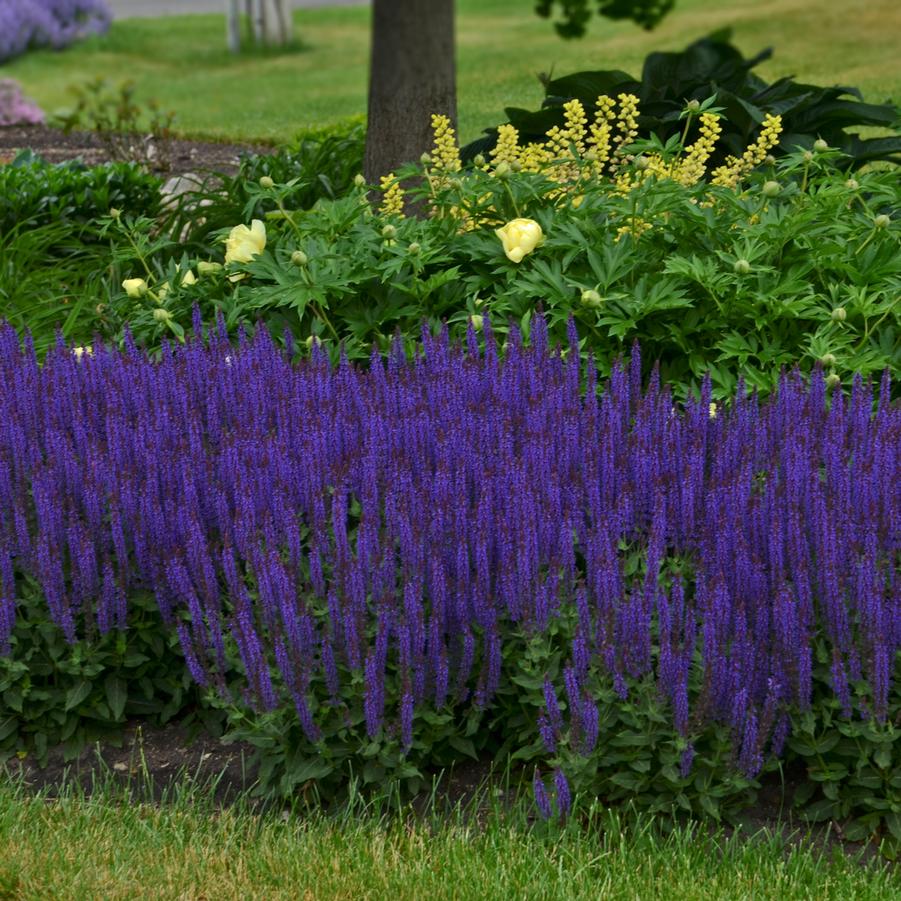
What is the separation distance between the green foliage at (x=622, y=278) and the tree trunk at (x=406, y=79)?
5.62 feet

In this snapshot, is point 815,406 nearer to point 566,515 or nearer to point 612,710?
point 566,515

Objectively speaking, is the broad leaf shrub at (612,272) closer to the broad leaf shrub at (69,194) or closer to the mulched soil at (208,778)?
the mulched soil at (208,778)

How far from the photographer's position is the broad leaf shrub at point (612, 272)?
5324 millimetres

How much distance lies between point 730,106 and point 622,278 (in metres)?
2.21

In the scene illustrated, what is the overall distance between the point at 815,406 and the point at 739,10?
18.5 meters

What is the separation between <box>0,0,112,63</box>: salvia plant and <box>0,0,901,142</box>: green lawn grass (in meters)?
0.38

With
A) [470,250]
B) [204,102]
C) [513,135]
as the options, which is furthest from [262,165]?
[204,102]

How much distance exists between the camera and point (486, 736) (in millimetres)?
3977

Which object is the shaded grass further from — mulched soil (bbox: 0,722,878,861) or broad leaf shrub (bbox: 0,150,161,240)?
broad leaf shrub (bbox: 0,150,161,240)

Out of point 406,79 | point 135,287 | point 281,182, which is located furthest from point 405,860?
point 281,182

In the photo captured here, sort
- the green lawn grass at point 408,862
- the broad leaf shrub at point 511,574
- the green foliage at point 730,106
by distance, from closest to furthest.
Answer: the green lawn grass at point 408,862 < the broad leaf shrub at point 511,574 < the green foliage at point 730,106

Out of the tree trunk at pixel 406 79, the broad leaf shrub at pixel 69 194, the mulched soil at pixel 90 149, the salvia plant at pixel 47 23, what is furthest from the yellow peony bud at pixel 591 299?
the salvia plant at pixel 47 23

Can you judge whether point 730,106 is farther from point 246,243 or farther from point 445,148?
point 246,243

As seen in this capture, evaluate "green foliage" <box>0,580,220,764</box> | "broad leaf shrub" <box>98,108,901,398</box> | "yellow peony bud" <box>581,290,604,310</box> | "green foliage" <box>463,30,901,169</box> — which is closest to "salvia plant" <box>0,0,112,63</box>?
"green foliage" <box>463,30,901,169</box>
